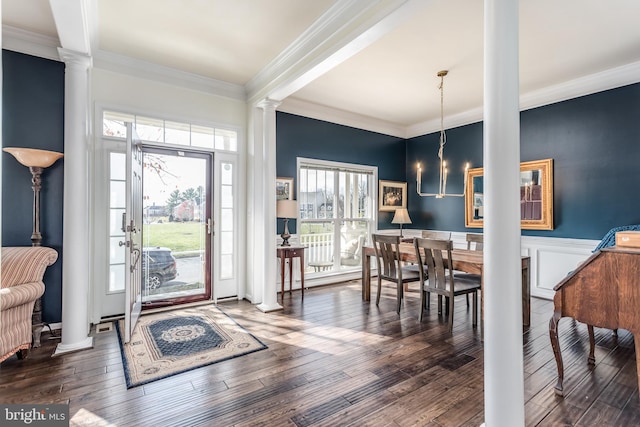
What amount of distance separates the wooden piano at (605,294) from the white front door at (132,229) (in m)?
3.58

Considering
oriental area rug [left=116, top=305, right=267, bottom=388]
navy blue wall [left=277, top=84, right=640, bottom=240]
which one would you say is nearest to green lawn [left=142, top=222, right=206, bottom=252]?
oriental area rug [left=116, top=305, right=267, bottom=388]

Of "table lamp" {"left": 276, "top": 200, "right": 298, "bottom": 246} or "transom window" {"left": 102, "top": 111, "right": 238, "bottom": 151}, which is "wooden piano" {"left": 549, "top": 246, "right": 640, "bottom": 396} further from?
"transom window" {"left": 102, "top": 111, "right": 238, "bottom": 151}

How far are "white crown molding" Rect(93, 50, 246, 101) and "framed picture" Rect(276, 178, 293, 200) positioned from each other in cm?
126

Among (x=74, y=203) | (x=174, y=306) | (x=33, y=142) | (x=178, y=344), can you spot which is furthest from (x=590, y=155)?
(x=33, y=142)

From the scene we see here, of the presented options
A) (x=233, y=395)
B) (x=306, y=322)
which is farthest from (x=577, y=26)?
(x=233, y=395)

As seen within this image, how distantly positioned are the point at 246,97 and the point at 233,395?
12.2 feet

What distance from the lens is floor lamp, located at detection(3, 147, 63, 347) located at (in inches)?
124

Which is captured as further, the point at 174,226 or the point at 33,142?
the point at 174,226

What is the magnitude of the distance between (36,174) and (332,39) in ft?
10.1

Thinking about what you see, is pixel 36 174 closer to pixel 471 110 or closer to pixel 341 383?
pixel 341 383

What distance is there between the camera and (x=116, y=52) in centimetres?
378

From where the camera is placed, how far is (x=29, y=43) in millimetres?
3395

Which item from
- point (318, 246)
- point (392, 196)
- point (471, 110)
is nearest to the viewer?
point (471, 110)

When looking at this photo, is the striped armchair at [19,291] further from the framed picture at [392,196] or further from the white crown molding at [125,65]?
the framed picture at [392,196]
